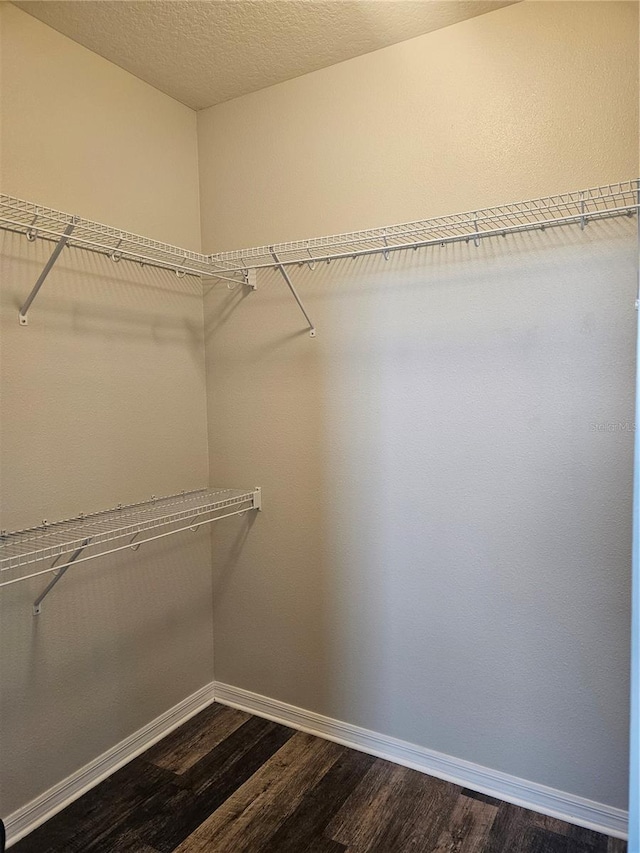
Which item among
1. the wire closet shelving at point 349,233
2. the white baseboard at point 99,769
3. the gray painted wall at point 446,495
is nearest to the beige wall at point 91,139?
the wire closet shelving at point 349,233

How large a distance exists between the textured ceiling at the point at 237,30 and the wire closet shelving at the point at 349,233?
64cm

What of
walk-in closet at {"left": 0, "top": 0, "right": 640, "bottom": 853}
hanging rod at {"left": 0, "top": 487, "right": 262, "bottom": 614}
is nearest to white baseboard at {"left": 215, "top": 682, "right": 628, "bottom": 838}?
walk-in closet at {"left": 0, "top": 0, "right": 640, "bottom": 853}

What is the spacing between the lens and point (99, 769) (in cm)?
202

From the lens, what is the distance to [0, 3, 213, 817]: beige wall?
178 centimetres

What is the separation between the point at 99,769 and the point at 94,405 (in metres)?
1.27

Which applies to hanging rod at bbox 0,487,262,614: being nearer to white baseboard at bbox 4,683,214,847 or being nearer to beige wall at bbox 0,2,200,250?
white baseboard at bbox 4,683,214,847

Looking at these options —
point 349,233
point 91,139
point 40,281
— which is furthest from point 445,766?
point 91,139

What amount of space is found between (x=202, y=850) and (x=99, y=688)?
633 millimetres

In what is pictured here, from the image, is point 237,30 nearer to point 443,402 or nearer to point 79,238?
point 79,238

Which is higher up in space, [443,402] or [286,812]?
[443,402]

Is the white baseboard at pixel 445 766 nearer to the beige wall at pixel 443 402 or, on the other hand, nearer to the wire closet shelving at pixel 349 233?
the beige wall at pixel 443 402

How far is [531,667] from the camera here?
1.87 meters

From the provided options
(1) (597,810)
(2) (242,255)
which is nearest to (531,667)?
(1) (597,810)

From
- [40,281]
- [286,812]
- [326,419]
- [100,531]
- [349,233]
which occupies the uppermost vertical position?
[349,233]
